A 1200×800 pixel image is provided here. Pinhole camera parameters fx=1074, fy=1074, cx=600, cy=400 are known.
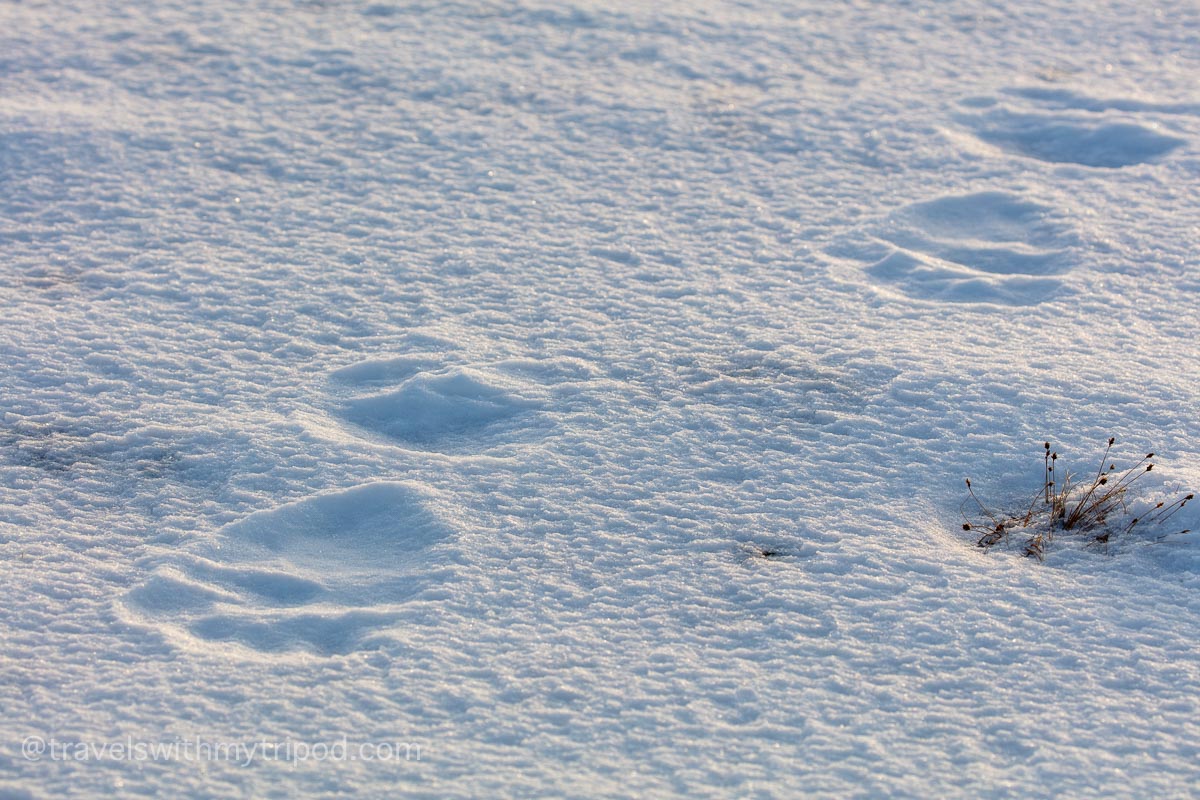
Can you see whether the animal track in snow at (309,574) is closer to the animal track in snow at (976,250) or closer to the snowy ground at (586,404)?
the snowy ground at (586,404)

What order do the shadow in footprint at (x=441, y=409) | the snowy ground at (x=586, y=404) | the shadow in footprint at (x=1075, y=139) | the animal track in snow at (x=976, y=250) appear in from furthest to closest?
the shadow in footprint at (x=1075, y=139), the animal track in snow at (x=976, y=250), the shadow in footprint at (x=441, y=409), the snowy ground at (x=586, y=404)

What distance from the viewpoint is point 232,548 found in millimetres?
2654

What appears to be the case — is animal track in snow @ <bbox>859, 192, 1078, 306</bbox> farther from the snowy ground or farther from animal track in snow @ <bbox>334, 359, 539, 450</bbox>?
animal track in snow @ <bbox>334, 359, 539, 450</bbox>

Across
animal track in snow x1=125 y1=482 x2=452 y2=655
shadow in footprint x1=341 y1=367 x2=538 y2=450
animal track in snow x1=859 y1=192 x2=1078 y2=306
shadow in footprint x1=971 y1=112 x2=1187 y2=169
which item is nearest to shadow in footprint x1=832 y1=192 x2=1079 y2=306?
animal track in snow x1=859 y1=192 x2=1078 y2=306

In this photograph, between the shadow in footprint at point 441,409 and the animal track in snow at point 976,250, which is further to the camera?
the animal track in snow at point 976,250

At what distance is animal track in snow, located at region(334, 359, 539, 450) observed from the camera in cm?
308

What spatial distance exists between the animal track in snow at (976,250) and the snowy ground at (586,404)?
0.7 inches

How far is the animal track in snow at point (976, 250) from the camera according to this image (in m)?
3.73

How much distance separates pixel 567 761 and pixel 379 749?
377 mm

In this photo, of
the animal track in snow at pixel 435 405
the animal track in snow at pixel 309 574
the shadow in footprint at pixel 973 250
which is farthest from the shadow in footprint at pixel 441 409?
the shadow in footprint at pixel 973 250

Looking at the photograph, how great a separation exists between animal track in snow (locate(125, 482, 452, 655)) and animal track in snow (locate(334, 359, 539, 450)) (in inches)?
12.0

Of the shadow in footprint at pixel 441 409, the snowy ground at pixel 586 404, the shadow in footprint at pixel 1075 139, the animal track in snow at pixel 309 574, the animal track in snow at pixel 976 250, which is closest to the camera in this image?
the snowy ground at pixel 586 404

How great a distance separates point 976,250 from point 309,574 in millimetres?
2673

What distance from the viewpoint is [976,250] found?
13.0 feet
